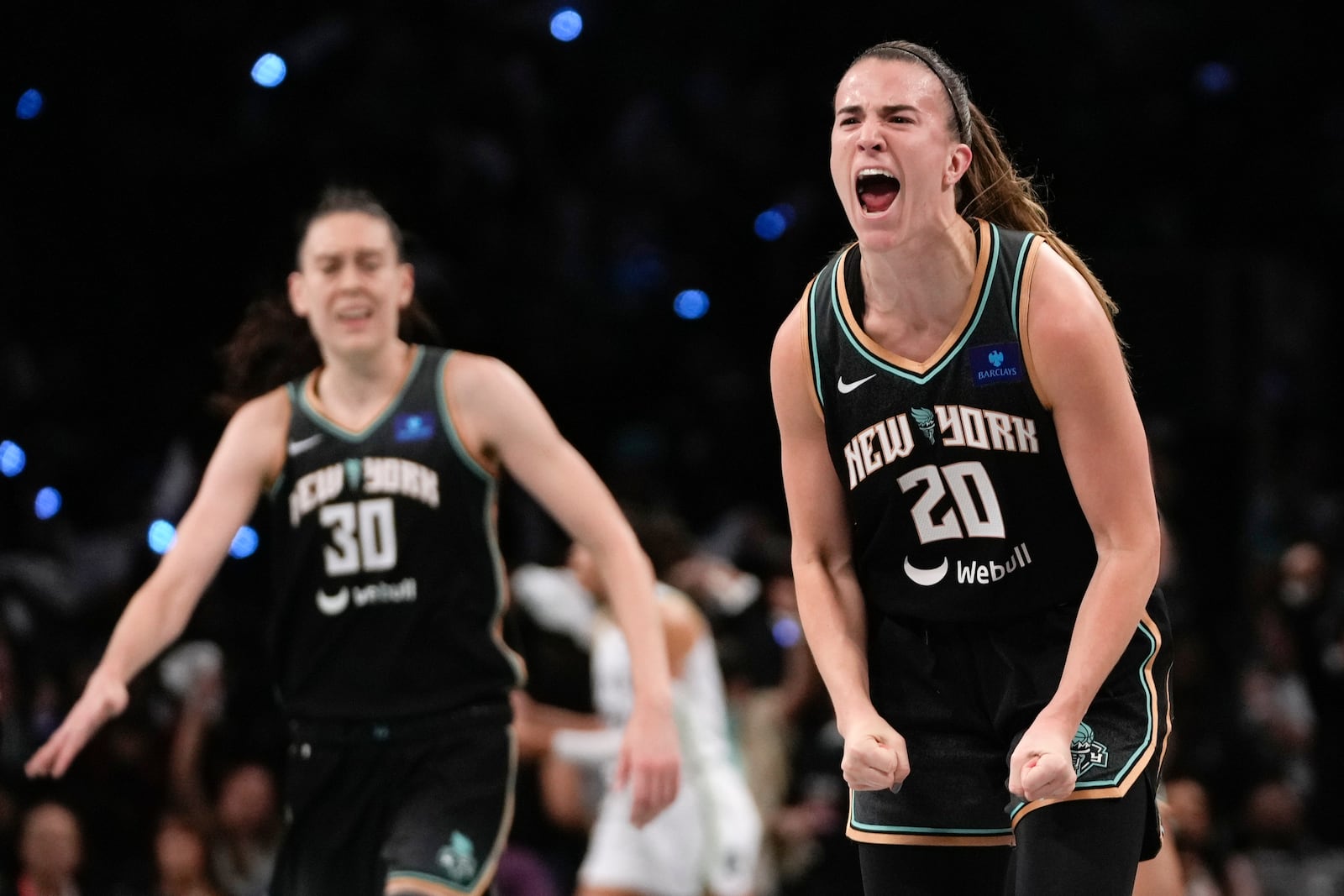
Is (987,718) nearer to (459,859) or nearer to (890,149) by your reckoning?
(890,149)

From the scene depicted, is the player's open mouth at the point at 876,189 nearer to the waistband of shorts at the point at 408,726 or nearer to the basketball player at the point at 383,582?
the basketball player at the point at 383,582

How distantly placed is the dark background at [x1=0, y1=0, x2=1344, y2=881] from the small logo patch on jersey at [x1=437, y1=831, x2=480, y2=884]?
178 inches

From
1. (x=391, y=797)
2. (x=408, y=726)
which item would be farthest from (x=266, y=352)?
(x=391, y=797)

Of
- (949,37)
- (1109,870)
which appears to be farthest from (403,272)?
(949,37)

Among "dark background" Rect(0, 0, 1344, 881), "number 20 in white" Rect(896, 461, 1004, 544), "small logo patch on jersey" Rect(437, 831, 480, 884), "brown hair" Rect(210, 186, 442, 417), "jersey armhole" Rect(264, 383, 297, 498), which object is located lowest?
"small logo patch on jersey" Rect(437, 831, 480, 884)

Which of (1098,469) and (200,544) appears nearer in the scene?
(1098,469)

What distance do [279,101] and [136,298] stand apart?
1.33 meters

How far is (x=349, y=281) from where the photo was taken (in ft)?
15.8

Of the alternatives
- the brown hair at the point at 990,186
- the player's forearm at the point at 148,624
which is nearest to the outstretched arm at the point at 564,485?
the player's forearm at the point at 148,624

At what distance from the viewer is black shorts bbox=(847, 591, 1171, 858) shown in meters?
3.26

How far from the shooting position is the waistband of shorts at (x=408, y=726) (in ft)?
14.9

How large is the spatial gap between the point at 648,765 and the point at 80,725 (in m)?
1.32

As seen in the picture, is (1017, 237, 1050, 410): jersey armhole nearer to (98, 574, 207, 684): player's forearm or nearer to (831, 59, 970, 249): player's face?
(831, 59, 970, 249): player's face

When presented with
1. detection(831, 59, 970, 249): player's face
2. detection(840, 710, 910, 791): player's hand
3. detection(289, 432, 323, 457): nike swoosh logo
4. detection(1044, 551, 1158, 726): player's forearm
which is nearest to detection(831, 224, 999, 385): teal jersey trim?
detection(831, 59, 970, 249): player's face
